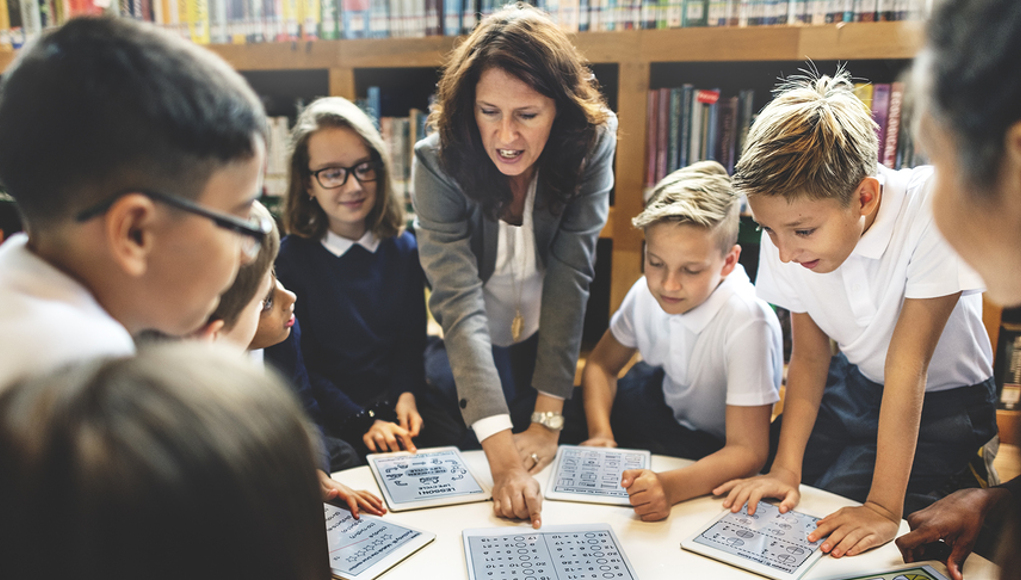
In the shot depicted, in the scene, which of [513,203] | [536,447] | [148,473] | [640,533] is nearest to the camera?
[148,473]

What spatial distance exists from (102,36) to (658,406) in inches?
51.3

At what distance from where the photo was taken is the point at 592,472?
1153 millimetres

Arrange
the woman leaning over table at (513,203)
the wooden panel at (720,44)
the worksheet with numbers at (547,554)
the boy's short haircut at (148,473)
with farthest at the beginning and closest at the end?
the wooden panel at (720,44) → the woman leaning over table at (513,203) → the worksheet with numbers at (547,554) → the boy's short haircut at (148,473)

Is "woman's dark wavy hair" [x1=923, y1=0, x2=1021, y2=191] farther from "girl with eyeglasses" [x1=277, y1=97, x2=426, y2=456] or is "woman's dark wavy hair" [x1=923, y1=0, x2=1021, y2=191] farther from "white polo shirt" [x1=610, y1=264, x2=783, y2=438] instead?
"girl with eyeglasses" [x1=277, y1=97, x2=426, y2=456]

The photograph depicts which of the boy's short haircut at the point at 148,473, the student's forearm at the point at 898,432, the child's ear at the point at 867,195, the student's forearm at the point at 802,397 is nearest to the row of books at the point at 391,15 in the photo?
the child's ear at the point at 867,195

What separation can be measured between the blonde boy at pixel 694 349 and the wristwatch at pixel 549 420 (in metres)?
0.07

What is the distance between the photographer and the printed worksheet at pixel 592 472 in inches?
42.3

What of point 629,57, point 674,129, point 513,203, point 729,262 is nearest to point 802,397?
point 729,262

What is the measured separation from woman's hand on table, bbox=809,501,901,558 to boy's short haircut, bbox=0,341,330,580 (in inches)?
30.9

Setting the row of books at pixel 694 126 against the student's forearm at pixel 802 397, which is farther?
the row of books at pixel 694 126

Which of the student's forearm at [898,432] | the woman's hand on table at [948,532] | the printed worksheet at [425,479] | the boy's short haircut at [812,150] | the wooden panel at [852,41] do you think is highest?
the wooden panel at [852,41]

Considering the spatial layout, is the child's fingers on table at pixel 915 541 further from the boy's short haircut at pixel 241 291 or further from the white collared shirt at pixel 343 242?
the white collared shirt at pixel 343 242

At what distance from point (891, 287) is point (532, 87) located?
2.40 feet

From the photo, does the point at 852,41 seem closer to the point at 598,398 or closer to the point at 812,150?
the point at 812,150
